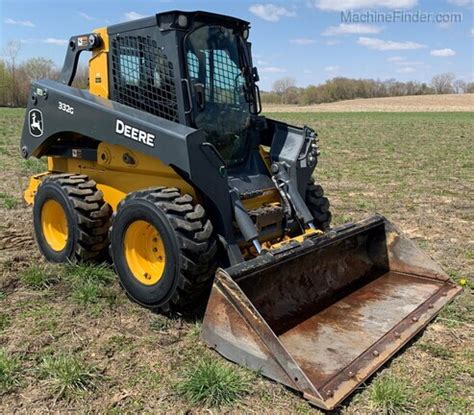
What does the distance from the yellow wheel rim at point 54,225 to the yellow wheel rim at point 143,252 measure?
117 centimetres

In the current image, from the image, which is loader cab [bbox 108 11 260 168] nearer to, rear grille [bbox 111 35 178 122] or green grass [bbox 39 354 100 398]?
rear grille [bbox 111 35 178 122]

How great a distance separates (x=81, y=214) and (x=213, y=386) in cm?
226

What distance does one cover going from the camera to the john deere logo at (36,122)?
5.14 metres

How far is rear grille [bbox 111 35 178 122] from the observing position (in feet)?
14.3

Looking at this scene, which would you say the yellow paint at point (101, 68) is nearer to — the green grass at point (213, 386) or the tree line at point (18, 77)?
the green grass at point (213, 386)

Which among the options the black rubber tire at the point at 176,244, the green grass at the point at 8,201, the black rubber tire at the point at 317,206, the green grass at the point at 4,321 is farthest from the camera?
the green grass at the point at 8,201

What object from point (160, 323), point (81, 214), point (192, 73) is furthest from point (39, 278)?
point (192, 73)

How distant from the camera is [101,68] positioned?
191 inches

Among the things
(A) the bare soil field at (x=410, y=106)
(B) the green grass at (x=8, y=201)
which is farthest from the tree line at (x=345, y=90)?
(B) the green grass at (x=8, y=201)

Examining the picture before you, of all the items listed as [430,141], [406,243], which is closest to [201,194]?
[406,243]

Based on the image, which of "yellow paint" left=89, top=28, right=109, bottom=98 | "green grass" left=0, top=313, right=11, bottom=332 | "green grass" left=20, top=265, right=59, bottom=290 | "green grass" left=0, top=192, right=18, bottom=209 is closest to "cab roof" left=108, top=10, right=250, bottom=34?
"yellow paint" left=89, top=28, right=109, bottom=98

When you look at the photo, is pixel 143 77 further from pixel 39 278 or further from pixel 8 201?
pixel 8 201

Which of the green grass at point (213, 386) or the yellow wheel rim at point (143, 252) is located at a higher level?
the yellow wheel rim at point (143, 252)

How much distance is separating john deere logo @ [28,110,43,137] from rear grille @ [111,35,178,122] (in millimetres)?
904
